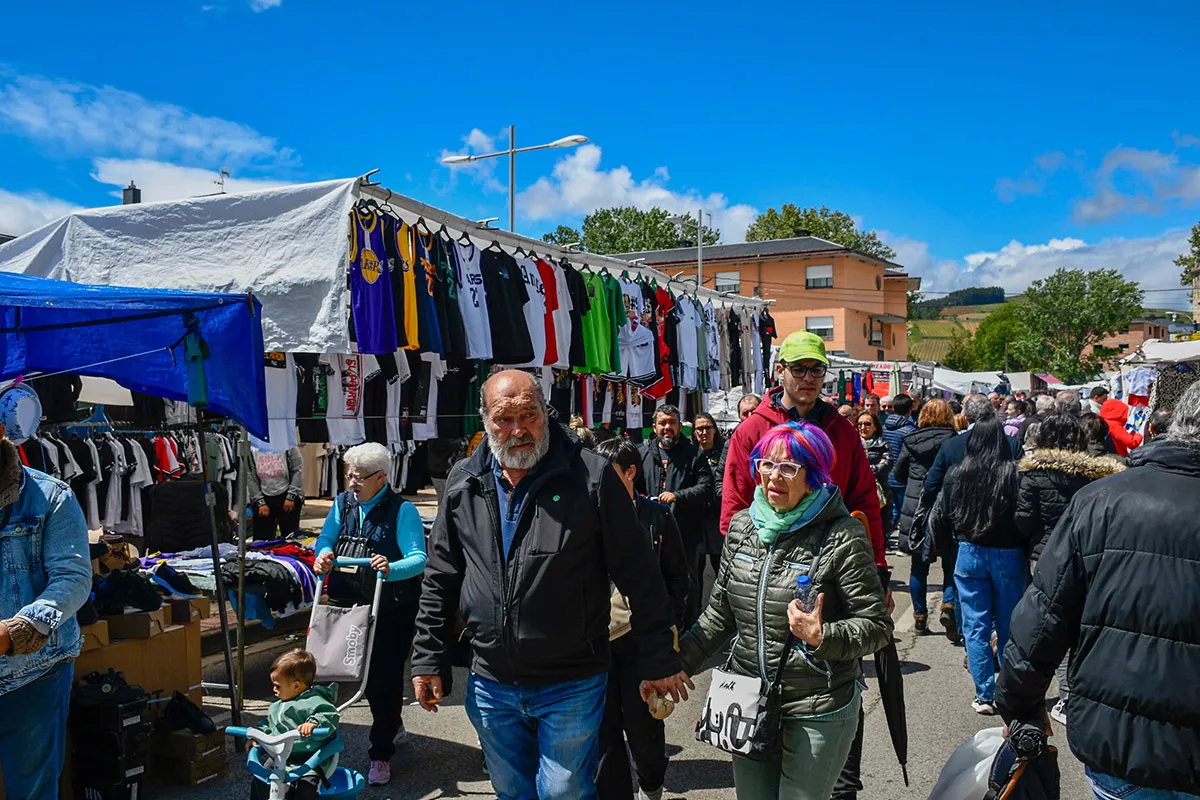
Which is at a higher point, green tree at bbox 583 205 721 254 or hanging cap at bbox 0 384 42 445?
green tree at bbox 583 205 721 254

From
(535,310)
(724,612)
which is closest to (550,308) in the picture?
(535,310)

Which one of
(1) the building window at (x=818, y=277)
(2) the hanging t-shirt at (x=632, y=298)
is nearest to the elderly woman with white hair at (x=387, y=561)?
(2) the hanging t-shirt at (x=632, y=298)

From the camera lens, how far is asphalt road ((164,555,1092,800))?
15.9 feet

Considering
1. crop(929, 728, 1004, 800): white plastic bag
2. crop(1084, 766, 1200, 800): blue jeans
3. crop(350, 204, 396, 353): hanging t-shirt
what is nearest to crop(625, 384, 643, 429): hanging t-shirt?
crop(350, 204, 396, 353): hanging t-shirt

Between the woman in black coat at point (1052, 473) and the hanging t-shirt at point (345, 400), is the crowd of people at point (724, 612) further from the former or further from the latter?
the hanging t-shirt at point (345, 400)

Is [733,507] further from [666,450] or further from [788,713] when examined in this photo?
[666,450]

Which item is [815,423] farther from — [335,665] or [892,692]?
[335,665]

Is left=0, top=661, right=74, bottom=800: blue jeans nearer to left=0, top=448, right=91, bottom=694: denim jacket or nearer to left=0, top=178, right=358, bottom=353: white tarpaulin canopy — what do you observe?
left=0, top=448, right=91, bottom=694: denim jacket

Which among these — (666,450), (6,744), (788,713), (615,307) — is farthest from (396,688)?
(615,307)

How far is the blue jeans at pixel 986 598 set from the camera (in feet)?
19.4

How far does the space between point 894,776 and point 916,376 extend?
2046cm

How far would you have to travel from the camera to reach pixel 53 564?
349 centimetres

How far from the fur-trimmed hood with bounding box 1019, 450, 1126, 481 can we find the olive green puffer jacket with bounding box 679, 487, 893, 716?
316 cm

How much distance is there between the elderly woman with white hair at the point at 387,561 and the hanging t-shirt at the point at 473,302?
2802 mm
